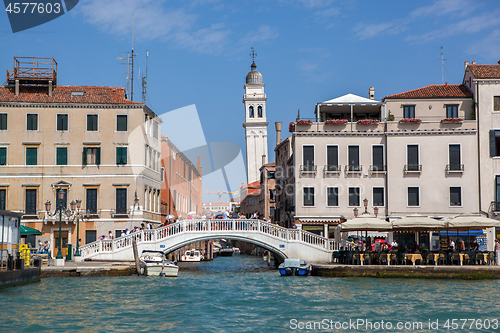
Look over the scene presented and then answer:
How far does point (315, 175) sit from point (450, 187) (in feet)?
25.7

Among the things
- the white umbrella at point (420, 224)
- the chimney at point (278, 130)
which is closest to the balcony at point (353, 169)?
the white umbrella at point (420, 224)

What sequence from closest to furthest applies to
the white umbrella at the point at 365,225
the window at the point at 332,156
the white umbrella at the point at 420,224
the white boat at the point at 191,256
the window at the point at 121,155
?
the white umbrella at the point at 420,224, the white umbrella at the point at 365,225, the window at the point at 332,156, the window at the point at 121,155, the white boat at the point at 191,256

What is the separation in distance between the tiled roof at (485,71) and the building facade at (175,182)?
20.1 m

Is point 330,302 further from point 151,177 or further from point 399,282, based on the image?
point 151,177

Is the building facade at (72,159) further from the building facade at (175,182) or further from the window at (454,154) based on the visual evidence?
the window at (454,154)

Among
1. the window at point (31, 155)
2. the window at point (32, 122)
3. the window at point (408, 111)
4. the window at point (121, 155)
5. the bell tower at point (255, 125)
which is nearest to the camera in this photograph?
the window at point (31, 155)

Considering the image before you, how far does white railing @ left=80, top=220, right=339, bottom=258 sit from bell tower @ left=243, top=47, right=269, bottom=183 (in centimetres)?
4685

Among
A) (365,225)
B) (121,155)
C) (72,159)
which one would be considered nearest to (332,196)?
(365,225)

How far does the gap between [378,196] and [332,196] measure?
107 inches

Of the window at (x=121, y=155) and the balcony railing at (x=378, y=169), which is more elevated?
the window at (x=121, y=155)

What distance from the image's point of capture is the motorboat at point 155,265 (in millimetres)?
29783

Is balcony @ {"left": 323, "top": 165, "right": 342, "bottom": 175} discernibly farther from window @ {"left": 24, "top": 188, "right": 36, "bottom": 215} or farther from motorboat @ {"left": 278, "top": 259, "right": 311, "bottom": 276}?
window @ {"left": 24, "top": 188, "right": 36, "bottom": 215}

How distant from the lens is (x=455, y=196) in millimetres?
37281

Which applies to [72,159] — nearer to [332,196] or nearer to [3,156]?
[3,156]
